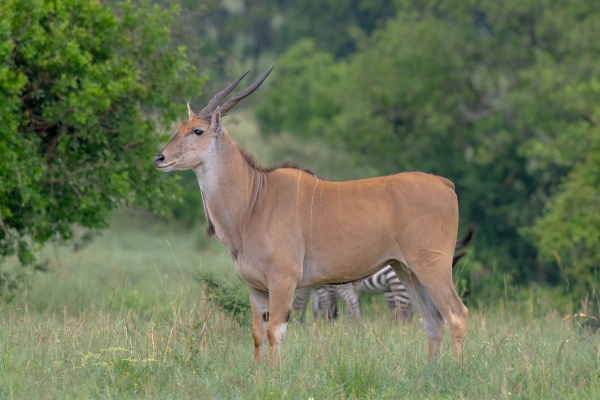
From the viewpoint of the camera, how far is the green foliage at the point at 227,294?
8.24m

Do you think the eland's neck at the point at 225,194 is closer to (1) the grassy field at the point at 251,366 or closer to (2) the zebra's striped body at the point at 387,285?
(1) the grassy field at the point at 251,366

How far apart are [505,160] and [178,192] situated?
14355mm

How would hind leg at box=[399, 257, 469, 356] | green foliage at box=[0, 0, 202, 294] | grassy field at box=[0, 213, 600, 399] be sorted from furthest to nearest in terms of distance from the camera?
green foliage at box=[0, 0, 202, 294]
hind leg at box=[399, 257, 469, 356]
grassy field at box=[0, 213, 600, 399]

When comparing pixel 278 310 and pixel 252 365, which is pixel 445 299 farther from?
pixel 252 365

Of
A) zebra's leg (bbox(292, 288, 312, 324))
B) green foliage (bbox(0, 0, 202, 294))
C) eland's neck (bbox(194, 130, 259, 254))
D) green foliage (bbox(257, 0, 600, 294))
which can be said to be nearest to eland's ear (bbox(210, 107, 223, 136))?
eland's neck (bbox(194, 130, 259, 254))

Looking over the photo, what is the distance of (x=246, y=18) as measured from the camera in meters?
42.1

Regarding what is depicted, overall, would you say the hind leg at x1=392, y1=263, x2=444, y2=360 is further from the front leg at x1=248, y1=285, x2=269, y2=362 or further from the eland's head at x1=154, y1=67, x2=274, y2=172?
the eland's head at x1=154, y1=67, x2=274, y2=172

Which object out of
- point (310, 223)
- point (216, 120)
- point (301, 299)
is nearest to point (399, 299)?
point (301, 299)

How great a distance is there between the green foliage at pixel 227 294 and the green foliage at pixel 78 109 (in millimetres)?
1882

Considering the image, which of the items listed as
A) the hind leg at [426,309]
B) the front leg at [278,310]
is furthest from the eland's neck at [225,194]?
the hind leg at [426,309]

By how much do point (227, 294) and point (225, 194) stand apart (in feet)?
6.04

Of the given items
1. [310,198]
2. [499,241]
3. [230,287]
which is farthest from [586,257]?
[310,198]

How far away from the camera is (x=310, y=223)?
22.0 feet

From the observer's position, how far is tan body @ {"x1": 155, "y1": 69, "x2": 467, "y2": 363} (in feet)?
21.6
